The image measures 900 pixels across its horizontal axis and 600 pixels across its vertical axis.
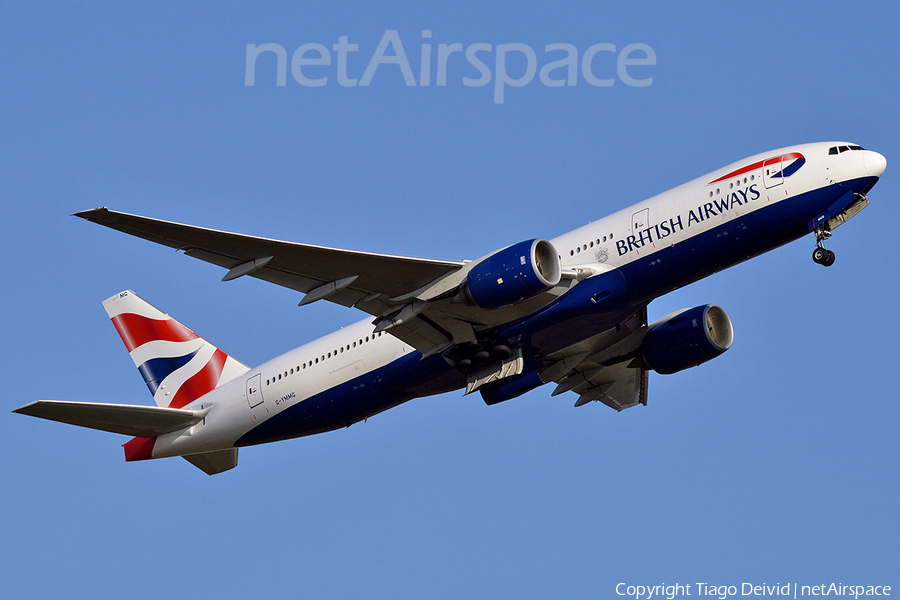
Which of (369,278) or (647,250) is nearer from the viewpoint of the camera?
(647,250)

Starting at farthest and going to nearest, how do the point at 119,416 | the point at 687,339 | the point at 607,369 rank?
the point at 607,369, the point at 687,339, the point at 119,416

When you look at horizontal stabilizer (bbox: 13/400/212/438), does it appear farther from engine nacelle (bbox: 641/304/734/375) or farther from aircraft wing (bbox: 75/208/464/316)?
engine nacelle (bbox: 641/304/734/375)

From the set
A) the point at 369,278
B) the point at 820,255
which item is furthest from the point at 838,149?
the point at 369,278

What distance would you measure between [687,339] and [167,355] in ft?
56.5

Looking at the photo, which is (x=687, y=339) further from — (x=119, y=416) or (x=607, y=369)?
(x=119, y=416)

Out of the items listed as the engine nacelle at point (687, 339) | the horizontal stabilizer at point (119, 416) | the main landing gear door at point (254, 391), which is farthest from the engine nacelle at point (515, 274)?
the horizontal stabilizer at point (119, 416)

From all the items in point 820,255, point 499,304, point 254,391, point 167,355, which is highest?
point 820,255

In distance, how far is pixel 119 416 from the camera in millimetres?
33062

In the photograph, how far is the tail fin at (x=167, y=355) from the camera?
121 feet

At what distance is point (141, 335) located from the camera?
126ft

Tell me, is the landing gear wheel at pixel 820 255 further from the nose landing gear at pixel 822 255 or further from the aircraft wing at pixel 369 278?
the aircraft wing at pixel 369 278

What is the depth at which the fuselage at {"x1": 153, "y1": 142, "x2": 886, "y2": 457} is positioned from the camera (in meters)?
28.5

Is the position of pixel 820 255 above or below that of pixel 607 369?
above

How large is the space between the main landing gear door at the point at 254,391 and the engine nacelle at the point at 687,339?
39.3 ft
